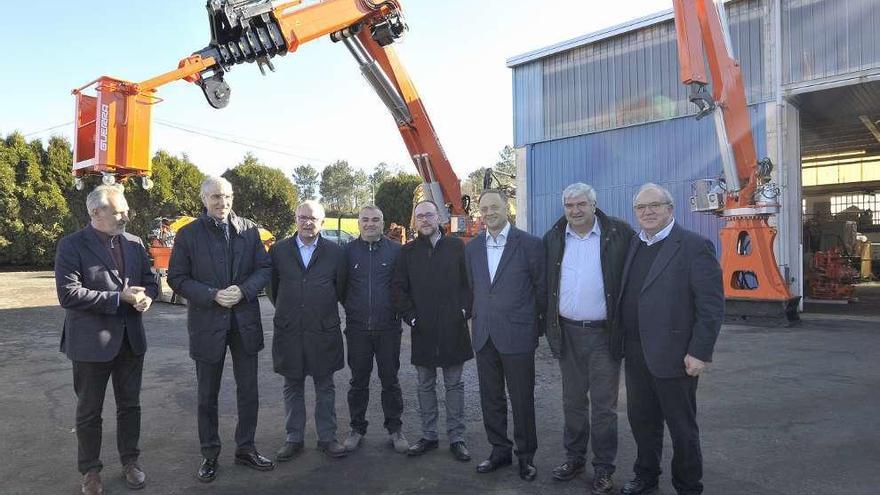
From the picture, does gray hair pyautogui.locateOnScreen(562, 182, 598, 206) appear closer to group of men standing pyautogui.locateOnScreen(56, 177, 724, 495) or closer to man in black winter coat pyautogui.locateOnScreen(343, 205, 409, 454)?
group of men standing pyautogui.locateOnScreen(56, 177, 724, 495)

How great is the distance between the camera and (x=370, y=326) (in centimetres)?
429

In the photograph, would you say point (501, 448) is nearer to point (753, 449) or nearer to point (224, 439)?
point (753, 449)

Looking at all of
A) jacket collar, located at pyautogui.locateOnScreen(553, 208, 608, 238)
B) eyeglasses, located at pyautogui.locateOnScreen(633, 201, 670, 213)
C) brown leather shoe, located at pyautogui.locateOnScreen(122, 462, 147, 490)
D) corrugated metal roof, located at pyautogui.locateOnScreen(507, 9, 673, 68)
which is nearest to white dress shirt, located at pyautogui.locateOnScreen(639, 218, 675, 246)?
eyeglasses, located at pyautogui.locateOnScreen(633, 201, 670, 213)

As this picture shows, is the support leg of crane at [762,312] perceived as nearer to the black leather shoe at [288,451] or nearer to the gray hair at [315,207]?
the gray hair at [315,207]

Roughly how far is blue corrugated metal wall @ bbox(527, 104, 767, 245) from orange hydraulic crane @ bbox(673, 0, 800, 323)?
2829 mm

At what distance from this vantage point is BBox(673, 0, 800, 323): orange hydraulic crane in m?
9.55

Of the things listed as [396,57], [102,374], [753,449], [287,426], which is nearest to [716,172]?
[396,57]

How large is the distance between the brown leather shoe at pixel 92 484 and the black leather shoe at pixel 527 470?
252 centimetres

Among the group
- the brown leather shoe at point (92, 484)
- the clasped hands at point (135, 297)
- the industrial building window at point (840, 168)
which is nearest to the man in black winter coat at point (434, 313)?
the clasped hands at point (135, 297)

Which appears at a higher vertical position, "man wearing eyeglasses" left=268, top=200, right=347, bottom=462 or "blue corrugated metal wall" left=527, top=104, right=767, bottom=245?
"blue corrugated metal wall" left=527, top=104, right=767, bottom=245

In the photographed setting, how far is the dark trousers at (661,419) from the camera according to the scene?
3250 millimetres

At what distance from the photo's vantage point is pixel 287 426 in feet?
13.7

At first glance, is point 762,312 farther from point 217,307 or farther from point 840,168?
point 840,168

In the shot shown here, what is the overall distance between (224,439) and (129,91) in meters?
4.24
